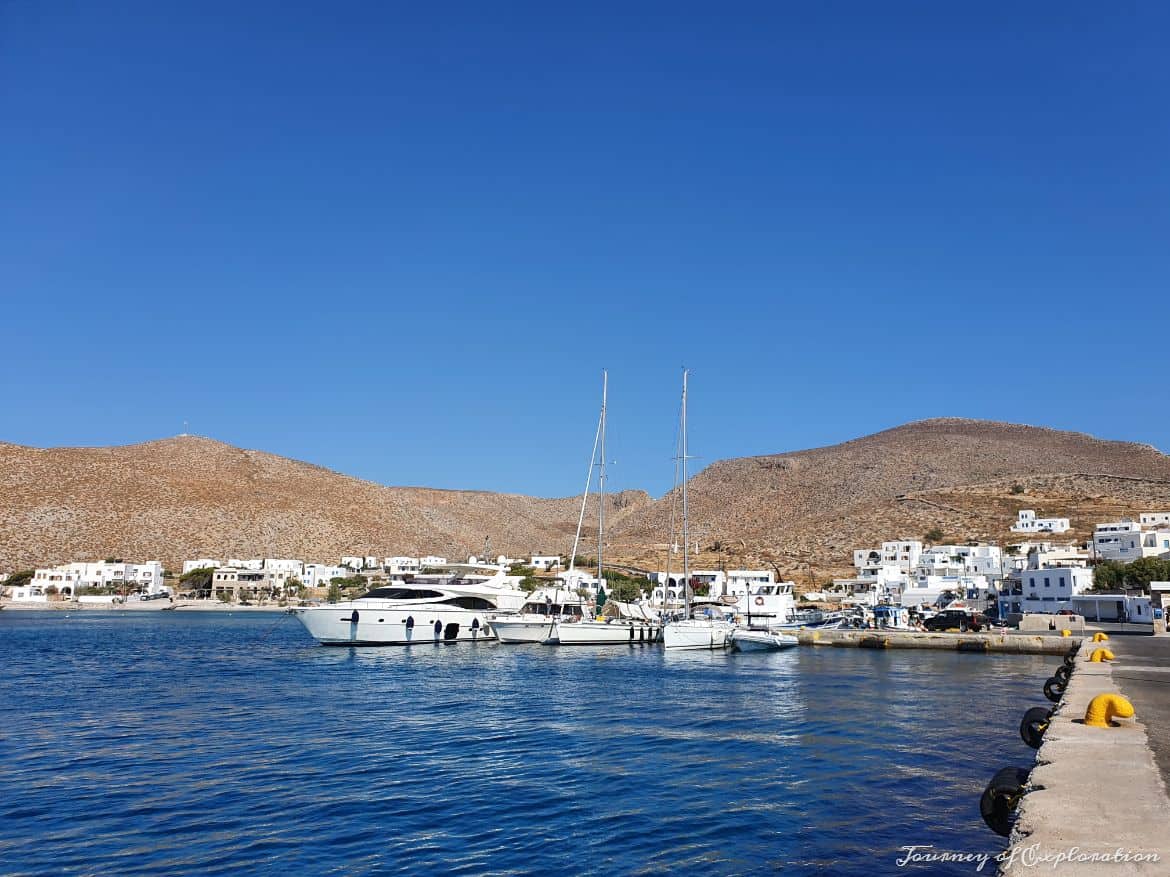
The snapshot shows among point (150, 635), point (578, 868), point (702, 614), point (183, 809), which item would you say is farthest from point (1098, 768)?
point (150, 635)

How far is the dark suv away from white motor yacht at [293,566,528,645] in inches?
1115

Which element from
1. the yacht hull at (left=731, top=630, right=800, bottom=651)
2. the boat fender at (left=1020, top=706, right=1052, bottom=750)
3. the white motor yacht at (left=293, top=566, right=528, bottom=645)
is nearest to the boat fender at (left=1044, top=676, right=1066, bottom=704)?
the boat fender at (left=1020, top=706, right=1052, bottom=750)

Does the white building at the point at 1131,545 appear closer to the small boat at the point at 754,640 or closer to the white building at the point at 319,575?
the small boat at the point at 754,640

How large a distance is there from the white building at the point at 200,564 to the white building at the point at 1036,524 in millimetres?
105170

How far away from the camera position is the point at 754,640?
47.2 meters

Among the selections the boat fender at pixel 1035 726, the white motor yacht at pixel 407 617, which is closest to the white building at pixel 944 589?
Answer: the white motor yacht at pixel 407 617

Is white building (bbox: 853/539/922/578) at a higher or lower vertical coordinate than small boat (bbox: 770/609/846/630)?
higher

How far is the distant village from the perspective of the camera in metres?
62.3

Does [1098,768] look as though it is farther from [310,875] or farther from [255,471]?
[255,471]

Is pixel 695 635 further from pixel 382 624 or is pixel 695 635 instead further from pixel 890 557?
pixel 890 557

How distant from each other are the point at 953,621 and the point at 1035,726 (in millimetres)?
45253

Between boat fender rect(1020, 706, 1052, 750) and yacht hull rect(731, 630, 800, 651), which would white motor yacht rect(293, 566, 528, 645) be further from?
boat fender rect(1020, 706, 1052, 750)

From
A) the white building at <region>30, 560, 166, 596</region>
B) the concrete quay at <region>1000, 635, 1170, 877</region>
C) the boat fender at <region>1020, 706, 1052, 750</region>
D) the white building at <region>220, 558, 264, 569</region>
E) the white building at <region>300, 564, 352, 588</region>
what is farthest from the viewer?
the white building at <region>220, 558, 264, 569</region>

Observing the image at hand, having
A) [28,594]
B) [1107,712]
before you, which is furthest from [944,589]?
[28,594]
